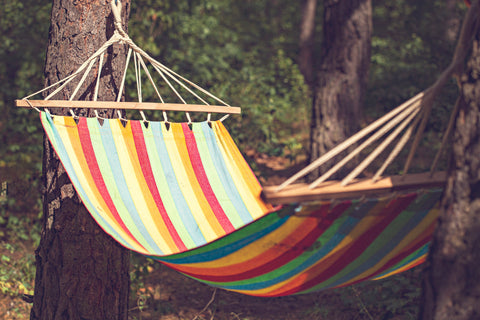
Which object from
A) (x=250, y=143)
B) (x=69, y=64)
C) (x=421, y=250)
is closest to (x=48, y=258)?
(x=69, y=64)

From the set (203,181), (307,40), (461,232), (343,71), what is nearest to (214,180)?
(203,181)

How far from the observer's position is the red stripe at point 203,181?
2230mm

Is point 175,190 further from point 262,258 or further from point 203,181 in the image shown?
point 262,258

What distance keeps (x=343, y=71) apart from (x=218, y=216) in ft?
7.16

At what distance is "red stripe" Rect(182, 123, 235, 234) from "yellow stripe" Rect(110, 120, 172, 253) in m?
0.26

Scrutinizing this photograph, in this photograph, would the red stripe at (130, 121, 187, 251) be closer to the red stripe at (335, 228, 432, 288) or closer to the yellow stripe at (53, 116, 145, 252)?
the yellow stripe at (53, 116, 145, 252)

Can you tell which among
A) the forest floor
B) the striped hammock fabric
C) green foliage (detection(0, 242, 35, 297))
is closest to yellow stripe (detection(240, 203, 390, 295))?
the striped hammock fabric

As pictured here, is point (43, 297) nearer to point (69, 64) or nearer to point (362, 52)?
point (69, 64)

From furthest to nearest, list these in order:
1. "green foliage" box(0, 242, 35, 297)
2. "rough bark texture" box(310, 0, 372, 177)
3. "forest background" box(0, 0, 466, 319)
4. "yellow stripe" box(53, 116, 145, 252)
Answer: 1. "rough bark texture" box(310, 0, 372, 177)
2. "forest background" box(0, 0, 466, 319)
3. "green foliage" box(0, 242, 35, 297)
4. "yellow stripe" box(53, 116, 145, 252)

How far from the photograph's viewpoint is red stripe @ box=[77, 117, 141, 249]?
201 cm

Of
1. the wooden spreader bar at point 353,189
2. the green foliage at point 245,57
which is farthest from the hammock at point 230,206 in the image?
the green foliage at point 245,57

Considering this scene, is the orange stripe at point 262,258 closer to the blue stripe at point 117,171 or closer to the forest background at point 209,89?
the blue stripe at point 117,171

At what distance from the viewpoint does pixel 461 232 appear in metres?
1.32

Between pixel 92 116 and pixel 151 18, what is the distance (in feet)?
10.1
